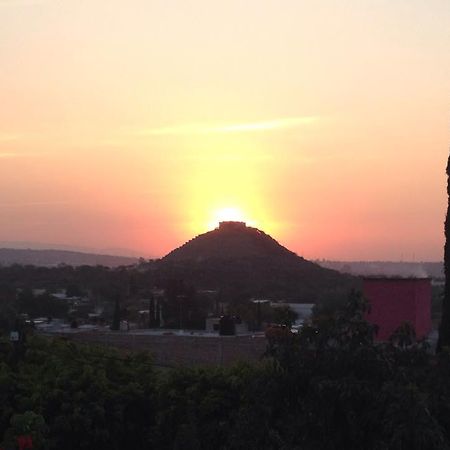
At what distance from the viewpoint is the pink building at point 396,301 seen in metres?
17.3

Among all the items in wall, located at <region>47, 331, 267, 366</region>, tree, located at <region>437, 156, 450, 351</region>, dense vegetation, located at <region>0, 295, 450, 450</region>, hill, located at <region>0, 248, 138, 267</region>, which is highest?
hill, located at <region>0, 248, 138, 267</region>

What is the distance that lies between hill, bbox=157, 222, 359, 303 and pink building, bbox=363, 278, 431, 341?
3526 centimetres

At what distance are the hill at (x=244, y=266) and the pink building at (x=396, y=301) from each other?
35256 mm

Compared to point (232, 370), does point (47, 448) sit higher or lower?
lower

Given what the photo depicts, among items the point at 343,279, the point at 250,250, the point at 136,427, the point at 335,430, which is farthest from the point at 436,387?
the point at 250,250

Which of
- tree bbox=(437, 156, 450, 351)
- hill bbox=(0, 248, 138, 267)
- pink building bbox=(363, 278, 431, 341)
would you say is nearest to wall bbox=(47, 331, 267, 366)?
pink building bbox=(363, 278, 431, 341)

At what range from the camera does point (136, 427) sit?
1144 centimetres

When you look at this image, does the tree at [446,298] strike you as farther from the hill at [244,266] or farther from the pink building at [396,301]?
the hill at [244,266]

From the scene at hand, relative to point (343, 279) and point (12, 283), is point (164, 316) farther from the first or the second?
point (12, 283)

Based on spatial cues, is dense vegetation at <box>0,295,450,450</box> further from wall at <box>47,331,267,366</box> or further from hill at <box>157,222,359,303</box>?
hill at <box>157,222,359,303</box>

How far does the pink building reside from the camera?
683 inches

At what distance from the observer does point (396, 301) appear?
58.1 feet

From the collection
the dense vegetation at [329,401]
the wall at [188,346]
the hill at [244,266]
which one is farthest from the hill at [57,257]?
the dense vegetation at [329,401]

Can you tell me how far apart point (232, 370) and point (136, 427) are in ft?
4.95
